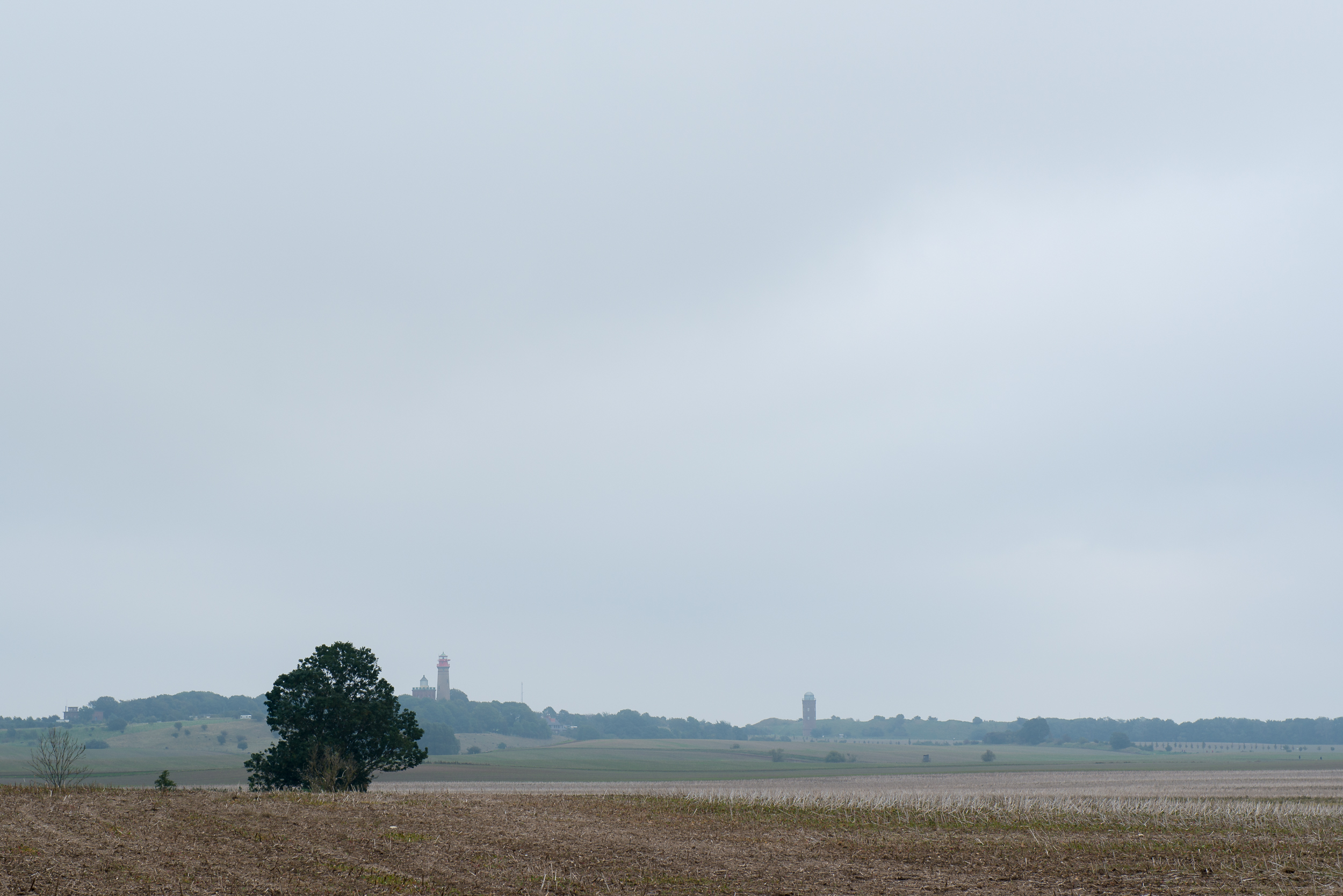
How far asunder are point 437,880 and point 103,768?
194329mm

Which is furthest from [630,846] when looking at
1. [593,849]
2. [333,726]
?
[333,726]

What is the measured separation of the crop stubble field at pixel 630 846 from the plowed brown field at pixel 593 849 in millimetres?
139

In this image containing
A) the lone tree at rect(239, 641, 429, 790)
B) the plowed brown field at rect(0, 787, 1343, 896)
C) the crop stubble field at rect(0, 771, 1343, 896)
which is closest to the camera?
the plowed brown field at rect(0, 787, 1343, 896)

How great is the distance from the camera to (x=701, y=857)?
114 feet

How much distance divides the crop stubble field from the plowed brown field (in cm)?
14

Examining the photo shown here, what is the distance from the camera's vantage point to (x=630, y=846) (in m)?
37.4

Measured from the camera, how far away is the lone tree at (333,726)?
207ft

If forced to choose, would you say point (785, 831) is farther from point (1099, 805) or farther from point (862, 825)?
point (1099, 805)

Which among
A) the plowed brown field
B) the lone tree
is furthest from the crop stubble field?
the lone tree

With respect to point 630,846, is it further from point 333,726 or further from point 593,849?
point 333,726

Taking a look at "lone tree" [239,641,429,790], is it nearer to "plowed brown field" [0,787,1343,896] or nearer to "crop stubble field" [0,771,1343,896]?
"crop stubble field" [0,771,1343,896]

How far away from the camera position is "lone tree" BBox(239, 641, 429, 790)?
63.0 m

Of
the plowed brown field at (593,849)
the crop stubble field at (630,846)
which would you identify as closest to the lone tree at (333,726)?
the crop stubble field at (630,846)

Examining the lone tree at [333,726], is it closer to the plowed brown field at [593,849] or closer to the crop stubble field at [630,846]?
the crop stubble field at [630,846]
